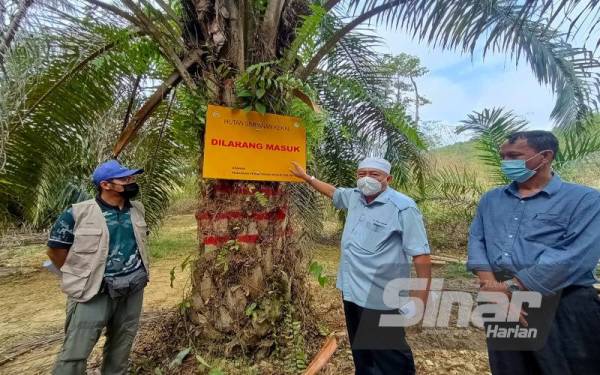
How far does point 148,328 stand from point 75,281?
147cm

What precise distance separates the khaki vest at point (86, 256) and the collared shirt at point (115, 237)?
4cm

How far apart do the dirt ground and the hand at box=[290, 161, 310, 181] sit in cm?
123

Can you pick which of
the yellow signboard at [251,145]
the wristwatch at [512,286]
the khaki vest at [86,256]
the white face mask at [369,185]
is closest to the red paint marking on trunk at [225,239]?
the yellow signboard at [251,145]

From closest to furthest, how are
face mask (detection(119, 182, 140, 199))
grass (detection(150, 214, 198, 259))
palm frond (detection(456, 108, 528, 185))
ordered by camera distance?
face mask (detection(119, 182, 140, 199)), palm frond (detection(456, 108, 528, 185)), grass (detection(150, 214, 198, 259))

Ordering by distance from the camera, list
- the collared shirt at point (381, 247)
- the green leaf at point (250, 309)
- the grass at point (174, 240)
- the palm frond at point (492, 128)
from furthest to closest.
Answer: the grass at point (174, 240), the palm frond at point (492, 128), the green leaf at point (250, 309), the collared shirt at point (381, 247)

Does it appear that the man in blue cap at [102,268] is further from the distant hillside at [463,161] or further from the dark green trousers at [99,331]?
the distant hillside at [463,161]

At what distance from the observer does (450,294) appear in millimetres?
4617

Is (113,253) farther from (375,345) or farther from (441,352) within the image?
(441,352)

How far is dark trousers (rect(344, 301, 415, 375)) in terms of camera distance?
2.13m

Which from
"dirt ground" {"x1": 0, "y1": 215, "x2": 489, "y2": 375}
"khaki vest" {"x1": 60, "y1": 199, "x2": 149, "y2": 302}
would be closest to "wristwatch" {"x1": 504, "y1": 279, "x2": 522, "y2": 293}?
"dirt ground" {"x1": 0, "y1": 215, "x2": 489, "y2": 375}

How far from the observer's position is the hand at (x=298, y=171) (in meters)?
2.61

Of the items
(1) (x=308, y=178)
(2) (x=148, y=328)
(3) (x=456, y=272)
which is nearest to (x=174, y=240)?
(2) (x=148, y=328)

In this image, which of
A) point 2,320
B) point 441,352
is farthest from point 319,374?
point 2,320

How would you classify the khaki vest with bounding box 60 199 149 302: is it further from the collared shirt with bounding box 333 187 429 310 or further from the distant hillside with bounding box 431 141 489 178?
the distant hillside with bounding box 431 141 489 178
